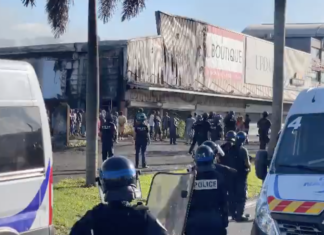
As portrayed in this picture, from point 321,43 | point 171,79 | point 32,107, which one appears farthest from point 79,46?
point 321,43

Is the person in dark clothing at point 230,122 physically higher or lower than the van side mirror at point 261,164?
lower

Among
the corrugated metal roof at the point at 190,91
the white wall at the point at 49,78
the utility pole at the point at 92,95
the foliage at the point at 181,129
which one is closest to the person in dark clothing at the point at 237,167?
the utility pole at the point at 92,95

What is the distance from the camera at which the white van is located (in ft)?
22.0

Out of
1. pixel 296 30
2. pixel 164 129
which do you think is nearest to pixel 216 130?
pixel 164 129

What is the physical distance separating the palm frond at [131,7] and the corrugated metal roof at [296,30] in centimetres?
4964

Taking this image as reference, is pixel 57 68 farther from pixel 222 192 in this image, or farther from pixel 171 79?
pixel 222 192

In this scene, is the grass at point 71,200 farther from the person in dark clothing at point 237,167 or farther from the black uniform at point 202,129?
the black uniform at point 202,129

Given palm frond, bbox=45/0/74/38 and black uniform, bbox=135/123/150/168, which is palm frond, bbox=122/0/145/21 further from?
black uniform, bbox=135/123/150/168

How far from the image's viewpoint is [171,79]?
36500mm

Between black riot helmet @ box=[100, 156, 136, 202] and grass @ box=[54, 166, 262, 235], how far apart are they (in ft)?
20.9

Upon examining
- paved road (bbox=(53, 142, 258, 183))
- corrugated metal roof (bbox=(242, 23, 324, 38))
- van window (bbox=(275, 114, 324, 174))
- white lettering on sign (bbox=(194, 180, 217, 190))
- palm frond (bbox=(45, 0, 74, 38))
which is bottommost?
paved road (bbox=(53, 142, 258, 183))

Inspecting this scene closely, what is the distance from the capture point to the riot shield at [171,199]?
5.46 meters

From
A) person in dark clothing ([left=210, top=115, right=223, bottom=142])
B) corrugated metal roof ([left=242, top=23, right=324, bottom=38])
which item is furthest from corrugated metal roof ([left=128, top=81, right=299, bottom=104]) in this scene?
corrugated metal roof ([left=242, top=23, right=324, bottom=38])

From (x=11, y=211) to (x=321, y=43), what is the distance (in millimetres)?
58242
